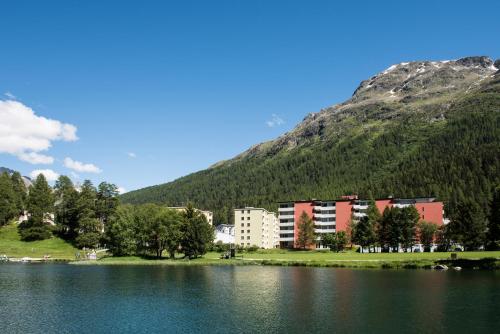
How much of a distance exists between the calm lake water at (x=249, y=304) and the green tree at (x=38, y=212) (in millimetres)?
79994

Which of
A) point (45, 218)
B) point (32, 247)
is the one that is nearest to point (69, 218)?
point (45, 218)

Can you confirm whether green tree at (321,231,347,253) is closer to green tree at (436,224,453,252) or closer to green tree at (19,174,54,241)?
green tree at (436,224,453,252)

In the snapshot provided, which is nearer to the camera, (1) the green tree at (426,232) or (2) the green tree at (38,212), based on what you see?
(2) the green tree at (38,212)

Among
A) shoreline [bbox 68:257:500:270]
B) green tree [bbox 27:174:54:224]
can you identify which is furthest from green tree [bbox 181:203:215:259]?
green tree [bbox 27:174:54:224]

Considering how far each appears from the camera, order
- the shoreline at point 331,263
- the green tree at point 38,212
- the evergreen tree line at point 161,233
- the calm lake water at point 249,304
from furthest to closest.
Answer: the green tree at point 38,212 → the evergreen tree line at point 161,233 → the shoreline at point 331,263 → the calm lake water at point 249,304

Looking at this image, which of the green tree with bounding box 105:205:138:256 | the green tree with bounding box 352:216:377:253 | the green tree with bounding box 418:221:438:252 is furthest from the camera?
the green tree with bounding box 418:221:438:252

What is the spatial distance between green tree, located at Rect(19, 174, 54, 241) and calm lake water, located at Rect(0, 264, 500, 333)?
262 feet

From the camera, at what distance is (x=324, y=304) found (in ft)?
191

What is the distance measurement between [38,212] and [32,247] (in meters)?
14.2

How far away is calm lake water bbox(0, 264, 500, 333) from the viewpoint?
45.7 m

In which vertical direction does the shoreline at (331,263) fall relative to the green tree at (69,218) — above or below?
below

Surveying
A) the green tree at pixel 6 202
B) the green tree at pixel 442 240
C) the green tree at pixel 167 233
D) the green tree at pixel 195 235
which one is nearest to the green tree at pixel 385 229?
the green tree at pixel 442 240

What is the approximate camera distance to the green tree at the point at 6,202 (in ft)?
559

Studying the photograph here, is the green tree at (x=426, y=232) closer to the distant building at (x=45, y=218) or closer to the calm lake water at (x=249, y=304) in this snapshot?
the calm lake water at (x=249, y=304)
